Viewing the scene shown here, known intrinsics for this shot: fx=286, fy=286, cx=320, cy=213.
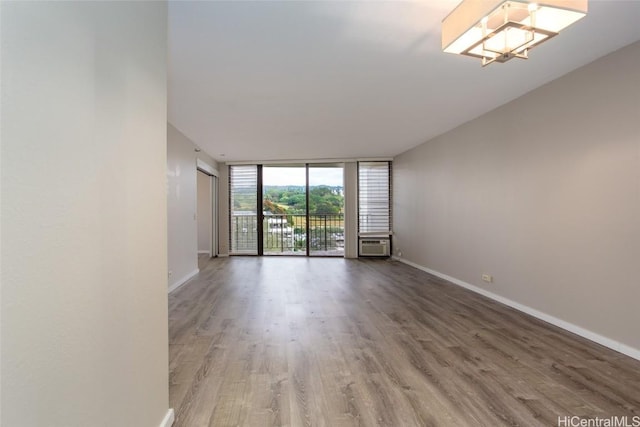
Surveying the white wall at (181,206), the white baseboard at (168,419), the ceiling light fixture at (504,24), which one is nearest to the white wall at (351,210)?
the white wall at (181,206)

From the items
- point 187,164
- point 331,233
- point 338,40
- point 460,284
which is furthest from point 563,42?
point 331,233

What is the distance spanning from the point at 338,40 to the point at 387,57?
0.47m

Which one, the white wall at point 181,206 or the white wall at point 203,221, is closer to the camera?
the white wall at point 181,206

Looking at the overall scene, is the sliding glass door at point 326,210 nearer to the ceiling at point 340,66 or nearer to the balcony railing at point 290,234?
the balcony railing at point 290,234

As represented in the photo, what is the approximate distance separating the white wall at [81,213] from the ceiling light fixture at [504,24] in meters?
1.63

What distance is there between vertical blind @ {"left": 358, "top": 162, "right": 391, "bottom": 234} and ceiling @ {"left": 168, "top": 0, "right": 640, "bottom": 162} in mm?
2585

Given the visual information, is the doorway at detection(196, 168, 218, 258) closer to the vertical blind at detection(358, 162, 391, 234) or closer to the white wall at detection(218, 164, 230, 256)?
the white wall at detection(218, 164, 230, 256)

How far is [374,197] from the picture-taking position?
22.5 feet

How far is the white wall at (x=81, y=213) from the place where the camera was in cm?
66

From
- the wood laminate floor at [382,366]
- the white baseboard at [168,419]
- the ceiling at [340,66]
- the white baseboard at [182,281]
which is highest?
the ceiling at [340,66]

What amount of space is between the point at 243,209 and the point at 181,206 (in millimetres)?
2625

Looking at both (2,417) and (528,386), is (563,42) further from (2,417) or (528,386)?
(2,417)

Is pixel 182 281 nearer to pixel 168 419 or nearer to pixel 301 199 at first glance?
pixel 168 419

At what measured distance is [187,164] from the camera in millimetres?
4621
